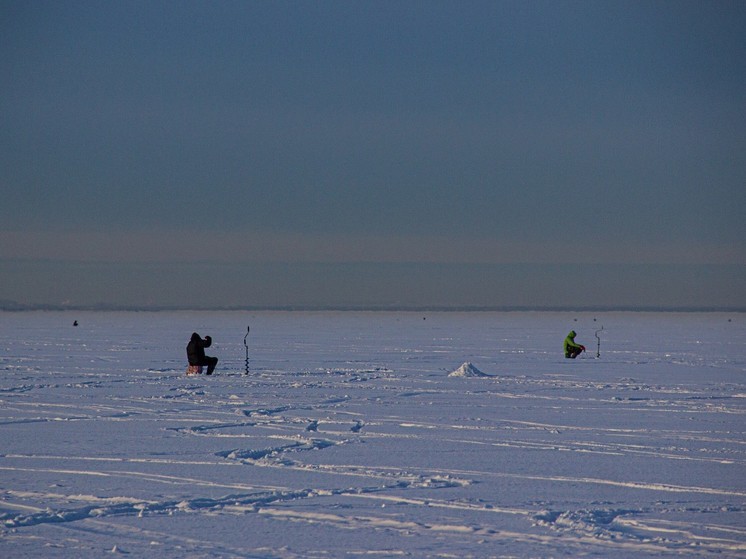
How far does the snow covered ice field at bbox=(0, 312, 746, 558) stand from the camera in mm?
6586

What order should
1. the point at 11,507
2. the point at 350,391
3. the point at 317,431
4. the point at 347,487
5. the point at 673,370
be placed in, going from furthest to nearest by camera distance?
1. the point at 673,370
2. the point at 350,391
3. the point at 317,431
4. the point at 347,487
5. the point at 11,507

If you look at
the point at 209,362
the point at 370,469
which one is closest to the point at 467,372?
the point at 209,362

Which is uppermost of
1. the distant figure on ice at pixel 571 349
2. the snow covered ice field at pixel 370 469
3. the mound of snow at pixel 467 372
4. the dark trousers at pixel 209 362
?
the distant figure on ice at pixel 571 349

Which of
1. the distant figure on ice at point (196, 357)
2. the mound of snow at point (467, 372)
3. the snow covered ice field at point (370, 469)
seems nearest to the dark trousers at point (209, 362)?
the distant figure on ice at point (196, 357)

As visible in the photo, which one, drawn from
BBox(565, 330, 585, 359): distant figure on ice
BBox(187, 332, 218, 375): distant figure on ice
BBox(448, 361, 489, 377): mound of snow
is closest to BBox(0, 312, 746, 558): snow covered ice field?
BBox(187, 332, 218, 375): distant figure on ice

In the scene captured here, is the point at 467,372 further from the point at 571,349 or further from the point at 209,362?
the point at 571,349

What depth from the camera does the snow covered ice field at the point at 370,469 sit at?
6.59 meters

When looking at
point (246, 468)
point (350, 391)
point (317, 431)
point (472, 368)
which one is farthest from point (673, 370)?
point (246, 468)

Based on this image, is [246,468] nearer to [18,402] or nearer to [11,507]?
[11,507]

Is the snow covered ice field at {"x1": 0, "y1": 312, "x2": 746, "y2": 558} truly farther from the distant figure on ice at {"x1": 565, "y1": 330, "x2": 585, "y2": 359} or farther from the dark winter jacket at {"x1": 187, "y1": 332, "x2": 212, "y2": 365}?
the distant figure on ice at {"x1": 565, "y1": 330, "x2": 585, "y2": 359}

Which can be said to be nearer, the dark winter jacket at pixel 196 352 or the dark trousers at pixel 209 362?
the dark winter jacket at pixel 196 352

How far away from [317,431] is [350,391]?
563 centimetres

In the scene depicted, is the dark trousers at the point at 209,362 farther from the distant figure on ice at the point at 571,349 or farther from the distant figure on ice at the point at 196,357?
the distant figure on ice at the point at 571,349

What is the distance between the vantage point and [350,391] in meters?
17.8
